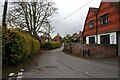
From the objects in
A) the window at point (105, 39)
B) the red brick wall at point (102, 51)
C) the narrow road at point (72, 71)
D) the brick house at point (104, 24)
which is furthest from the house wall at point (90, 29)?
the narrow road at point (72, 71)

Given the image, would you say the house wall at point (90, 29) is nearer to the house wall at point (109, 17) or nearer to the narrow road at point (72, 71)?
the house wall at point (109, 17)

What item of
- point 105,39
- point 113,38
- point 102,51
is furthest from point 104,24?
point 102,51

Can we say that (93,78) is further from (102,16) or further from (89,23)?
(89,23)

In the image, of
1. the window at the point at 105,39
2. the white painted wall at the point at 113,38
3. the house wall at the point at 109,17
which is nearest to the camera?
the white painted wall at the point at 113,38

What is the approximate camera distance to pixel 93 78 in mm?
10008

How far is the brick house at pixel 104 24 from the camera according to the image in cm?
2752

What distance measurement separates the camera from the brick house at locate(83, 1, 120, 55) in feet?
90.3

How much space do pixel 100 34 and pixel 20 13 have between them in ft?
65.7

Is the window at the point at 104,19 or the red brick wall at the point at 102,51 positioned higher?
the window at the point at 104,19

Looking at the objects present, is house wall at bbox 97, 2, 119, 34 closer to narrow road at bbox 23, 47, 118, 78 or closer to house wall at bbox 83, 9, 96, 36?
house wall at bbox 83, 9, 96, 36

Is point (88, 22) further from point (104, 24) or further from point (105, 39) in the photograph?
point (105, 39)

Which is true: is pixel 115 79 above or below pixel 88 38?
below

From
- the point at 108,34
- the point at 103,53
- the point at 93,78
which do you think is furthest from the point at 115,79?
the point at 108,34

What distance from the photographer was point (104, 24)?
3117cm
